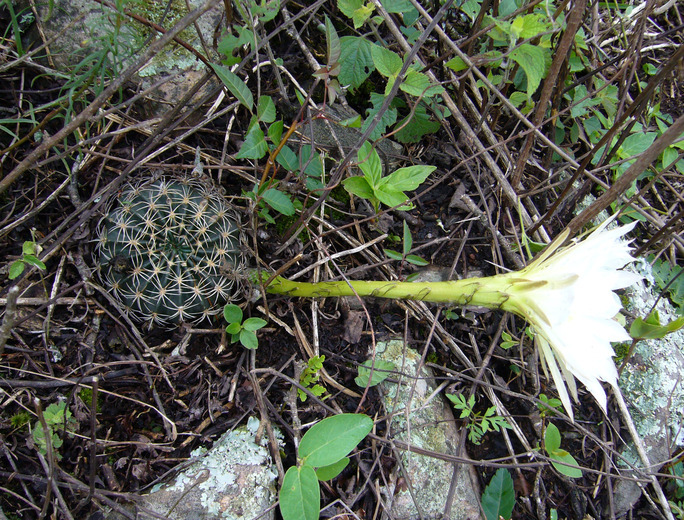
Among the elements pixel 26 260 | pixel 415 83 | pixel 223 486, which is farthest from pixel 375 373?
pixel 26 260

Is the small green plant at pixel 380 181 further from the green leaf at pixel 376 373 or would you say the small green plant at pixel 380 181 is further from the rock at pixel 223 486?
the rock at pixel 223 486

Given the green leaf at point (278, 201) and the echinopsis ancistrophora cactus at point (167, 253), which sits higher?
the green leaf at point (278, 201)

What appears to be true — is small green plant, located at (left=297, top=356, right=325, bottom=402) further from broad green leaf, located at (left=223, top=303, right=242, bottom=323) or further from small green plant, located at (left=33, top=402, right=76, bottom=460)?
small green plant, located at (left=33, top=402, right=76, bottom=460)

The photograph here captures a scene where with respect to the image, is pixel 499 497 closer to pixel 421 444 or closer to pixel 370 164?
pixel 421 444

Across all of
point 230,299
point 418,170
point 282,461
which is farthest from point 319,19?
point 282,461

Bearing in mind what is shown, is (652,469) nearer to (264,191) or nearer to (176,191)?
(264,191)

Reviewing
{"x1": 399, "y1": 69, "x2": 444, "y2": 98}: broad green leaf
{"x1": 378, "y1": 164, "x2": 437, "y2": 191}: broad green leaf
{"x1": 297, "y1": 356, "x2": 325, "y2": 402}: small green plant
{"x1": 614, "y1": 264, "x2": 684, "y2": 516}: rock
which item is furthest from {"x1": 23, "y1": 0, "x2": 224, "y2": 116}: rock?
{"x1": 614, "y1": 264, "x2": 684, "y2": 516}: rock

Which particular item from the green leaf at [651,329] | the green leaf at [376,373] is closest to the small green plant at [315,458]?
the green leaf at [376,373]

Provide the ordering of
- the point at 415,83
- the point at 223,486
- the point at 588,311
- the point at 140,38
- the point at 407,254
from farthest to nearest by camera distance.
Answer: the point at 407,254
the point at 140,38
the point at 415,83
the point at 223,486
the point at 588,311
